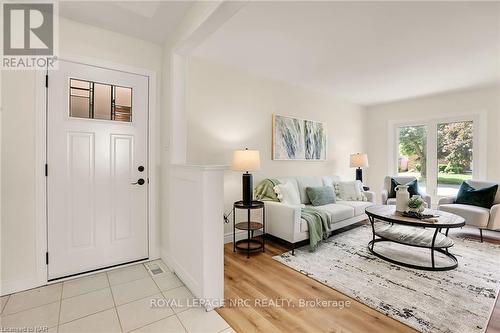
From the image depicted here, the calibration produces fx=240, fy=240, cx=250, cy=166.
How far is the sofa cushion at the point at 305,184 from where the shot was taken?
3.96 meters

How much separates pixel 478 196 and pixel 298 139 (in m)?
2.92

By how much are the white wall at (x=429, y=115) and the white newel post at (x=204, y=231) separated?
17.1 feet

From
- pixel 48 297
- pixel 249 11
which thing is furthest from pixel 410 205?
pixel 48 297

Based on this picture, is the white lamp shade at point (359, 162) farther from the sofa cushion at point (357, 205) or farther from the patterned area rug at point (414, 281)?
the patterned area rug at point (414, 281)

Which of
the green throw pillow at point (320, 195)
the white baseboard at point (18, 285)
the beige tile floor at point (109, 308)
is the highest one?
the green throw pillow at point (320, 195)

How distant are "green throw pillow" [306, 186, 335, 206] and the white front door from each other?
2.43m

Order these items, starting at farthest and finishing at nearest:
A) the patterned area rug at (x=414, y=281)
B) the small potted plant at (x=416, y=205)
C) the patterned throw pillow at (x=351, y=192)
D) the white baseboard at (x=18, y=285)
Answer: the patterned throw pillow at (x=351, y=192), the small potted plant at (x=416, y=205), the white baseboard at (x=18, y=285), the patterned area rug at (x=414, y=281)

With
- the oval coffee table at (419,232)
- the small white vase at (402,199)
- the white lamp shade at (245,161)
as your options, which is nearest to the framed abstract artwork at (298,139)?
the white lamp shade at (245,161)

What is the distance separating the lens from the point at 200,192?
1.92m

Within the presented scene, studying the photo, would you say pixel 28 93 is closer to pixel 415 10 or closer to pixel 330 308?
pixel 330 308

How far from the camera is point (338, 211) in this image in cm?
352

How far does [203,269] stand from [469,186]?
4.56 meters

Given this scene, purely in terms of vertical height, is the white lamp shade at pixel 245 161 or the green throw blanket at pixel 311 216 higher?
the white lamp shade at pixel 245 161

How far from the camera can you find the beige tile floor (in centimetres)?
169
